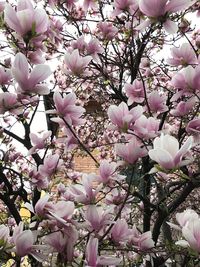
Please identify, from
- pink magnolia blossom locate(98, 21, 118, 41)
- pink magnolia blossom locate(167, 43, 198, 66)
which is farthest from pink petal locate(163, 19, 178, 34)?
pink magnolia blossom locate(98, 21, 118, 41)

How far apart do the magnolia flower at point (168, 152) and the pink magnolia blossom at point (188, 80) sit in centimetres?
32

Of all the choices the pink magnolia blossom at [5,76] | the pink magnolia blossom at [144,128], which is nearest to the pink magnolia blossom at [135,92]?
the pink magnolia blossom at [144,128]

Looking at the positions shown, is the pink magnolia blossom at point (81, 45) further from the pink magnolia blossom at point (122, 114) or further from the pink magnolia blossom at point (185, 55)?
the pink magnolia blossom at point (122, 114)

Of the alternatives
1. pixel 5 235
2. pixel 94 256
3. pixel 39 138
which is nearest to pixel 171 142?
pixel 94 256

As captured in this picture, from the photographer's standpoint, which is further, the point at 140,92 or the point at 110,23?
the point at 110,23

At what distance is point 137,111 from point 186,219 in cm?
39

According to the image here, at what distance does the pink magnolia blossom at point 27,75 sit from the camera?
109 centimetres

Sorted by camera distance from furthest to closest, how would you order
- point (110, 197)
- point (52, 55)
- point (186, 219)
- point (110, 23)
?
point (52, 55) → point (110, 23) → point (110, 197) → point (186, 219)

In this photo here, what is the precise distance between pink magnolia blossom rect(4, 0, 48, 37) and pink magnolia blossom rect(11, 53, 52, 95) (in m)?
0.11

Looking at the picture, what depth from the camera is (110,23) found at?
239 cm

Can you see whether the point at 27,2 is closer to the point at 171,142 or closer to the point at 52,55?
the point at 171,142

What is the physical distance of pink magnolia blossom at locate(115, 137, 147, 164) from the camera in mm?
1309

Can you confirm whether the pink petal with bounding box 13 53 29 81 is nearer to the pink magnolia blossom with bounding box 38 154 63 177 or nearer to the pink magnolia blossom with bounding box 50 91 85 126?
the pink magnolia blossom with bounding box 50 91 85 126

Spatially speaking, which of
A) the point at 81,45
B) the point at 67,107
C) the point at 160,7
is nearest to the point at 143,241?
the point at 67,107
